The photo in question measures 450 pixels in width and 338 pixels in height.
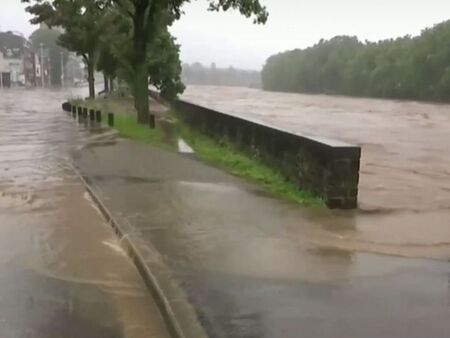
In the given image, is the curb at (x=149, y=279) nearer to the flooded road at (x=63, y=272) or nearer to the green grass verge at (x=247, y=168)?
the flooded road at (x=63, y=272)

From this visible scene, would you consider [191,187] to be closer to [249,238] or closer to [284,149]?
[284,149]

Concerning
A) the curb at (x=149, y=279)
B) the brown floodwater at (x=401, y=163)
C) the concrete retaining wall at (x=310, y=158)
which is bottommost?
the brown floodwater at (x=401, y=163)

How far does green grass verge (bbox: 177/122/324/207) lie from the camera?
1033 cm

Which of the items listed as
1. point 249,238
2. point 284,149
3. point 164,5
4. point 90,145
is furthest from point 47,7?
point 249,238

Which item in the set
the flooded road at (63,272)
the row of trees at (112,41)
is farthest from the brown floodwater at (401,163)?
the row of trees at (112,41)

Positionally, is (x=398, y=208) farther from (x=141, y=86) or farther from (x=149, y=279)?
(x=141, y=86)

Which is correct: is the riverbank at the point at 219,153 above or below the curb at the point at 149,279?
below

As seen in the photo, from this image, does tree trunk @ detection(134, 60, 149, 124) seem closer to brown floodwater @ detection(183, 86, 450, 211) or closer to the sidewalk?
brown floodwater @ detection(183, 86, 450, 211)

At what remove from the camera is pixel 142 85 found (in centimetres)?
2338

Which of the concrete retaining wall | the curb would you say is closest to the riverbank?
the concrete retaining wall

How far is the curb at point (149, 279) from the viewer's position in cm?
489

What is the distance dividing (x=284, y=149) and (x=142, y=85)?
12.6 m

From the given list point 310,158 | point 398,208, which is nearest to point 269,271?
point 310,158

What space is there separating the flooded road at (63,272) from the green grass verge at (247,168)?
10.6ft
